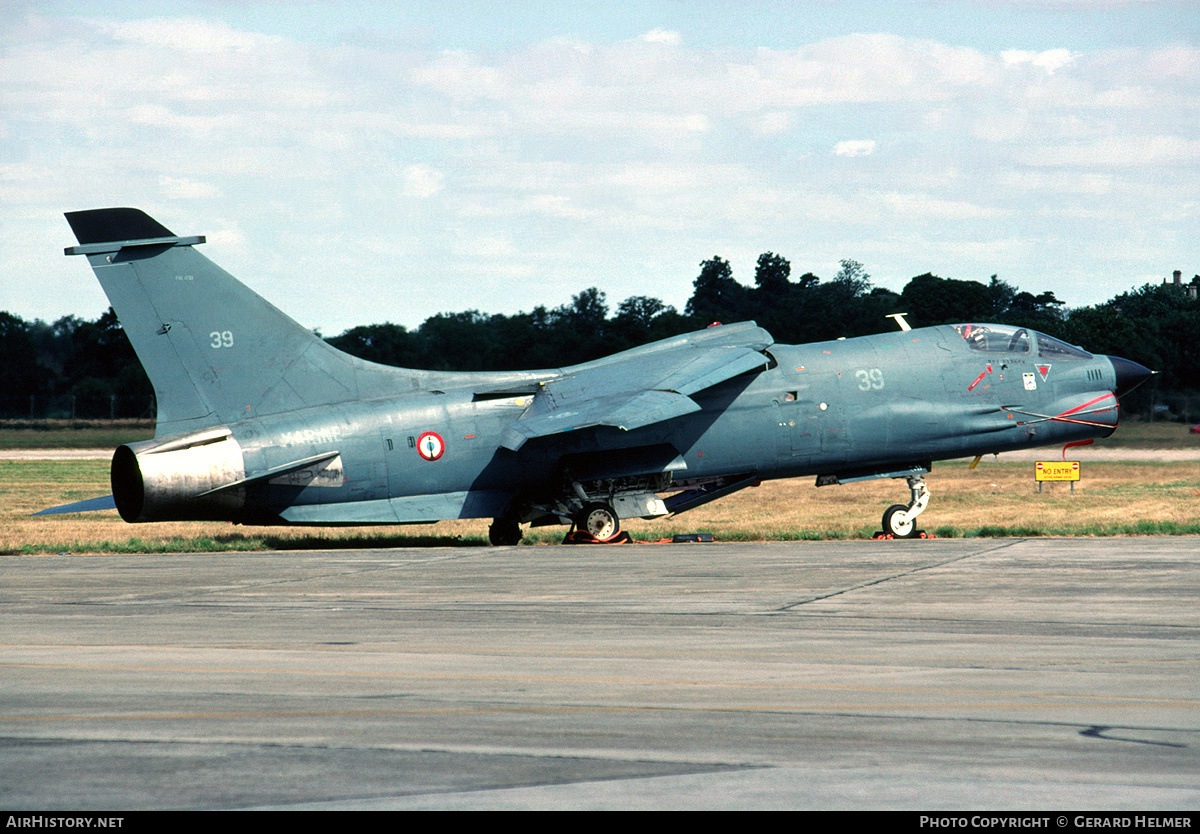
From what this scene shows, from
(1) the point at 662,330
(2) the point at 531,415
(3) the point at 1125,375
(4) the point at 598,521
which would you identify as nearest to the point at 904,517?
(4) the point at 598,521

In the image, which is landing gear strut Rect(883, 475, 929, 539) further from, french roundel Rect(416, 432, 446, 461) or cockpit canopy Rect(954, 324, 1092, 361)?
french roundel Rect(416, 432, 446, 461)

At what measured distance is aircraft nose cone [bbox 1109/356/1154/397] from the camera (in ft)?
84.4

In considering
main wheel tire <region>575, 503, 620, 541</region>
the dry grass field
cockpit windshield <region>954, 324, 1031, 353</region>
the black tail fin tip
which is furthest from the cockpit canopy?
the black tail fin tip

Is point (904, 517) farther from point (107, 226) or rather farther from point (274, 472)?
point (107, 226)

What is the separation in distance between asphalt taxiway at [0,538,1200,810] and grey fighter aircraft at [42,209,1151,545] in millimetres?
5155

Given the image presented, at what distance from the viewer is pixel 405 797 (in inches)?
242

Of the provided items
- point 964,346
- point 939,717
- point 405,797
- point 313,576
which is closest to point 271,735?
point 405,797

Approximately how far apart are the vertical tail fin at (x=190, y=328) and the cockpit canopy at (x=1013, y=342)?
1293 cm

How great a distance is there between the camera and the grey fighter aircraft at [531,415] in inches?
856

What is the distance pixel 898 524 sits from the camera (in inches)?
932

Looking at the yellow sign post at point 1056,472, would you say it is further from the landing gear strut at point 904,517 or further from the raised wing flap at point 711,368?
the raised wing flap at point 711,368

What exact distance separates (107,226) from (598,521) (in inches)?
403
